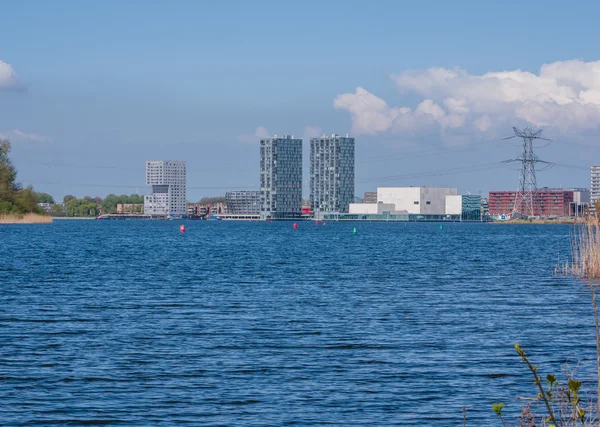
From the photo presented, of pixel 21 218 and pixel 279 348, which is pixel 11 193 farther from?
pixel 279 348

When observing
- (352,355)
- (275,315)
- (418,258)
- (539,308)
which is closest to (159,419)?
(352,355)

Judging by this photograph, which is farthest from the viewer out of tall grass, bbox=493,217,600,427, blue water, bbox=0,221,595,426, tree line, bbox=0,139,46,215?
tree line, bbox=0,139,46,215

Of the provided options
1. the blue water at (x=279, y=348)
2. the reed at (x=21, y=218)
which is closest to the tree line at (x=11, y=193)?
the reed at (x=21, y=218)

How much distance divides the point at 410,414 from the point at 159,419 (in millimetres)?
5140

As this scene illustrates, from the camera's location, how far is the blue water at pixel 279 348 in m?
19.2

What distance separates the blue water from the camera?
754 inches

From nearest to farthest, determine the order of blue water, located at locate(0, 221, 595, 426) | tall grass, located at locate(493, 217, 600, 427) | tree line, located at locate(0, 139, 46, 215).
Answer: tall grass, located at locate(493, 217, 600, 427) → blue water, located at locate(0, 221, 595, 426) → tree line, located at locate(0, 139, 46, 215)

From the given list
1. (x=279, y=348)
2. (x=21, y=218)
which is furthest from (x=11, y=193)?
(x=279, y=348)

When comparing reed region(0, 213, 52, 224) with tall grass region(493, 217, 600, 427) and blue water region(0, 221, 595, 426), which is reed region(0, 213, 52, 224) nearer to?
blue water region(0, 221, 595, 426)

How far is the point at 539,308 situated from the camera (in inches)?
1479

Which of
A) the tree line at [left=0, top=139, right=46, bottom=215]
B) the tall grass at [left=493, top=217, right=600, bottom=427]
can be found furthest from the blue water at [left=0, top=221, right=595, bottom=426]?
the tree line at [left=0, top=139, right=46, bottom=215]

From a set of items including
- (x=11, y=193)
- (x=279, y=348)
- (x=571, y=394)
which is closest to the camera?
(x=571, y=394)

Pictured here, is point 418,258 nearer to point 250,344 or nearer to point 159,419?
point 250,344

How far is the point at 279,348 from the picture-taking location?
26469mm
